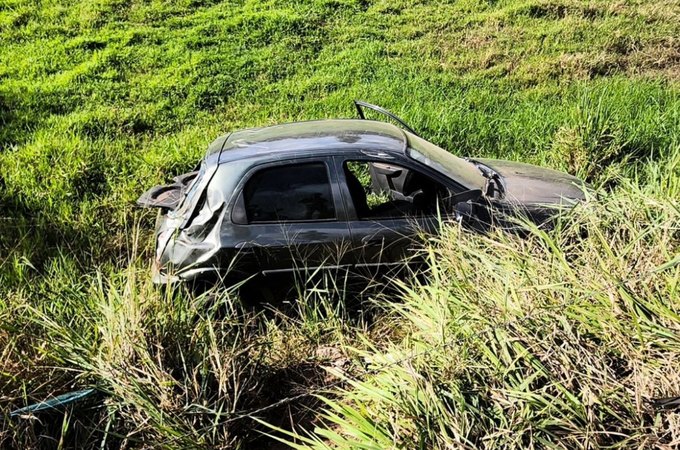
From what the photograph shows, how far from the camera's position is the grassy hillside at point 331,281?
2.59 m

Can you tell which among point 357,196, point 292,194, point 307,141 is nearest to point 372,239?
point 357,196

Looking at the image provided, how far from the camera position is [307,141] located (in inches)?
191

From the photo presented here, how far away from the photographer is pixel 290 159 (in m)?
4.64

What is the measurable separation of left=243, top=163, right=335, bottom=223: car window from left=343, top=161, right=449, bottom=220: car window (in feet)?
0.71

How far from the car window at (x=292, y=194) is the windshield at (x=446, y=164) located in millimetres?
806

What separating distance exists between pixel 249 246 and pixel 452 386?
92.9 inches

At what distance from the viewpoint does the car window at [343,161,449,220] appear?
15.5 feet

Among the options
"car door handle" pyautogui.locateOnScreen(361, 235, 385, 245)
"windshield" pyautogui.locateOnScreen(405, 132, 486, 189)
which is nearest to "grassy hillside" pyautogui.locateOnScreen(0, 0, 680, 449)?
"car door handle" pyautogui.locateOnScreen(361, 235, 385, 245)

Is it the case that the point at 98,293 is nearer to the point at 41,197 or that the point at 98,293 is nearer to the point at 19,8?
the point at 41,197

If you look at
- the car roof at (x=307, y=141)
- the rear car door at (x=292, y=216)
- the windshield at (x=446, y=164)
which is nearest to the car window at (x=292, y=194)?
the rear car door at (x=292, y=216)

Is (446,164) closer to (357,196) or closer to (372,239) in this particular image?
(357,196)

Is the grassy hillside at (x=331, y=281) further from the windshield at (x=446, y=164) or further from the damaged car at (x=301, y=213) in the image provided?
the windshield at (x=446, y=164)

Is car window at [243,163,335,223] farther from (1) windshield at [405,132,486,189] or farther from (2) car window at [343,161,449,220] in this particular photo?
(1) windshield at [405,132,486,189]

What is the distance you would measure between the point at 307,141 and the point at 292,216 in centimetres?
65
